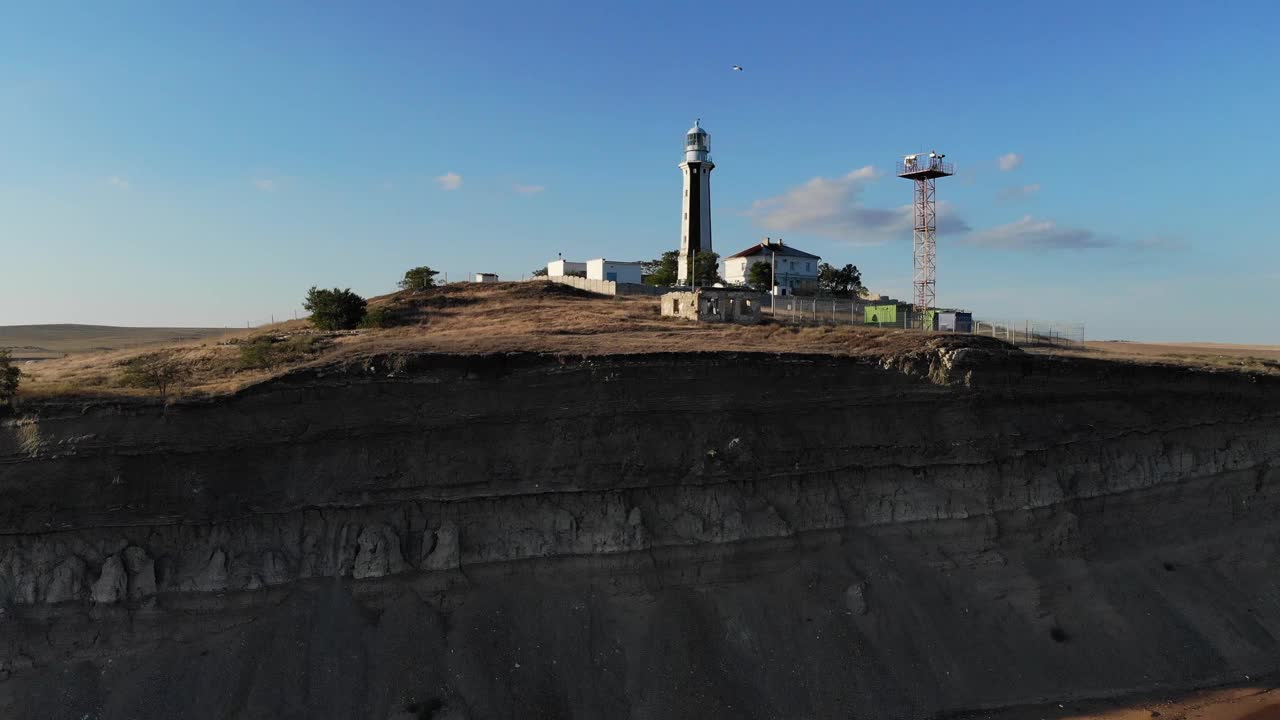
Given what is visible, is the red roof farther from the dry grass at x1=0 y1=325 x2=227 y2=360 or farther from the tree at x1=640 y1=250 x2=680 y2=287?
the dry grass at x1=0 y1=325 x2=227 y2=360

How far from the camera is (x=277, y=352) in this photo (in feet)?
70.4

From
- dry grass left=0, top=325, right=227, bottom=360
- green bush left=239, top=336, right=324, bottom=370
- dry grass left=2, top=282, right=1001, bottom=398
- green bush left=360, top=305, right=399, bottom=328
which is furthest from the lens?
dry grass left=0, top=325, right=227, bottom=360

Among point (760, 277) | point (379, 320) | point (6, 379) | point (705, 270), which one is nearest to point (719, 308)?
point (379, 320)

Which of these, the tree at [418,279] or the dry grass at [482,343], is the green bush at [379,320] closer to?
the dry grass at [482,343]

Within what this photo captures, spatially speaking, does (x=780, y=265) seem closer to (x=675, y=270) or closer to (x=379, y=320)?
(x=675, y=270)

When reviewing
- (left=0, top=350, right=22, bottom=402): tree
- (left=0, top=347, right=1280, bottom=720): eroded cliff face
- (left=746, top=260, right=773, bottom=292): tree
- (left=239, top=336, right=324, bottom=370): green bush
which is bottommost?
(left=0, top=347, right=1280, bottom=720): eroded cliff face

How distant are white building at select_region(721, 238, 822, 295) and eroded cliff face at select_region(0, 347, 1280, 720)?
29.3m

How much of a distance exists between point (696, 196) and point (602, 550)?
38.0m

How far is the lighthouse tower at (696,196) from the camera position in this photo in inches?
2021

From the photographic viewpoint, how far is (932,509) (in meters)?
19.8

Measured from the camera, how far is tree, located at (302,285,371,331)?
1248 inches

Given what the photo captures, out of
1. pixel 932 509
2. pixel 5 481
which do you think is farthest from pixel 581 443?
pixel 5 481

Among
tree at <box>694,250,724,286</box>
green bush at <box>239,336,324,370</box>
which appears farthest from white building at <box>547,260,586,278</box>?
green bush at <box>239,336,324,370</box>

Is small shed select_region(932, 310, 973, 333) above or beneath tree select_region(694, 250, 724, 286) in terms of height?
beneath
